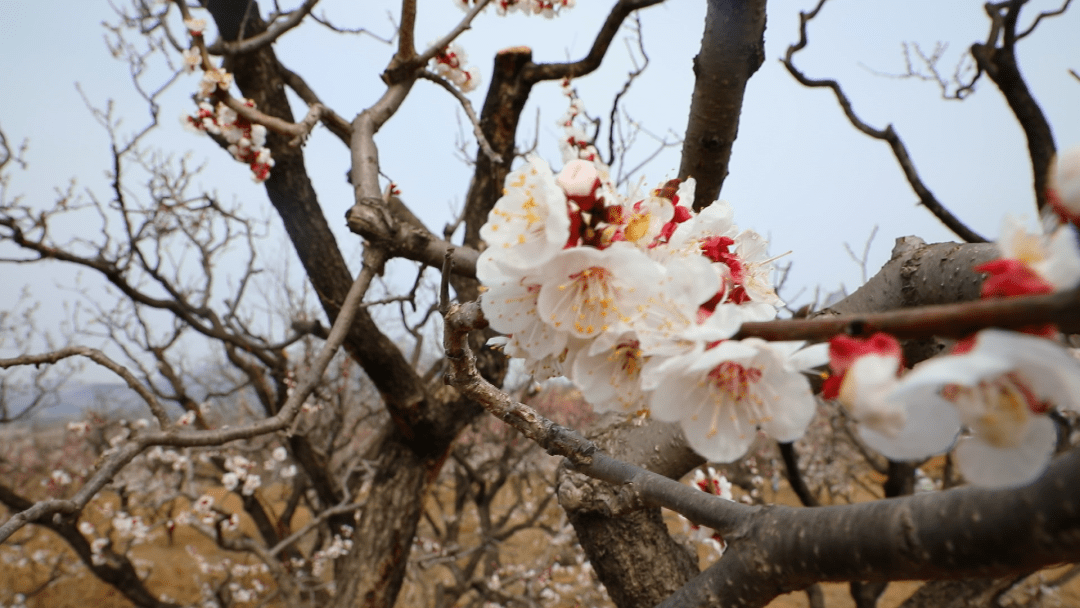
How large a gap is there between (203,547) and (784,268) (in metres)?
8.54

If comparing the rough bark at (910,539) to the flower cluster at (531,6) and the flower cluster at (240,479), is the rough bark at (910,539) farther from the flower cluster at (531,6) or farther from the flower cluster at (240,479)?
the flower cluster at (240,479)

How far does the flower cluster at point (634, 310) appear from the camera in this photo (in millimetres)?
523

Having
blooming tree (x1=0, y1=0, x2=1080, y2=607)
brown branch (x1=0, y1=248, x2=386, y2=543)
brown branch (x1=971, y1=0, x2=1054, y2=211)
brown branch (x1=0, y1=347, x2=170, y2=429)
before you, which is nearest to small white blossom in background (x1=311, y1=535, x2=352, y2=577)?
blooming tree (x1=0, y1=0, x2=1080, y2=607)

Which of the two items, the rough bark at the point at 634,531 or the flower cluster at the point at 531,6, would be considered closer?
the rough bark at the point at 634,531

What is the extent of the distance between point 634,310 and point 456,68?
8.91 feet

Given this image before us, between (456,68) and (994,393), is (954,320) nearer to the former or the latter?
(994,393)

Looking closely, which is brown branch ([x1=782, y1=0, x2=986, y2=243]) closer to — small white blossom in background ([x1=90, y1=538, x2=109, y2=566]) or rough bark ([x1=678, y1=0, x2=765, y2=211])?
rough bark ([x1=678, y1=0, x2=765, y2=211])

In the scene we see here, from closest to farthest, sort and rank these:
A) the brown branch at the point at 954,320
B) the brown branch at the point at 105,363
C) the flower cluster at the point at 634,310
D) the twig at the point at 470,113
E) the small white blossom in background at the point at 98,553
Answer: the brown branch at the point at 954,320
the flower cluster at the point at 634,310
the brown branch at the point at 105,363
the twig at the point at 470,113
the small white blossom in background at the point at 98,553

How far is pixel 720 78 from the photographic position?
144 cm

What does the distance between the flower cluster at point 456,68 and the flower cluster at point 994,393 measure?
290 centimetres

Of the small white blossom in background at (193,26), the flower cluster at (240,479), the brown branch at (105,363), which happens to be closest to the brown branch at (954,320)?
the brown branch at (105,363)

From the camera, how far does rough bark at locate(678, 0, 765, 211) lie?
136 cm

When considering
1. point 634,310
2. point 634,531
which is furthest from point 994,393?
point 634,531

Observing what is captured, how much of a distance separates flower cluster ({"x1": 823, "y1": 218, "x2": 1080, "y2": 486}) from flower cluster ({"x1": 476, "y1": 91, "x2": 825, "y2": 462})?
105 millimetres
